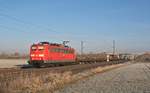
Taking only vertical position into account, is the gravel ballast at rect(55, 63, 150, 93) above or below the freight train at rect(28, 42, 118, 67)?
below

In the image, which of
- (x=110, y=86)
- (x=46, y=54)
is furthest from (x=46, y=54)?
(x=110, y=86)

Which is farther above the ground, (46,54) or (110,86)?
(46,54)

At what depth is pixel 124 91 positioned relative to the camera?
1560cm

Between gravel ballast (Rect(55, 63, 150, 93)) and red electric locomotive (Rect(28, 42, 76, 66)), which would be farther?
red electric locomotive (Rect(28, 42, 76, 66))

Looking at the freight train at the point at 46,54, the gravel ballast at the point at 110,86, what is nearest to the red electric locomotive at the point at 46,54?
the freight train at the point at 46,54

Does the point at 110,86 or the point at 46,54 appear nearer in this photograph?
the point at 110,86

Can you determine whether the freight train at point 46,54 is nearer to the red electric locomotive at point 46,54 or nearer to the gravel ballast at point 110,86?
the red electric locomotive at point 46,54

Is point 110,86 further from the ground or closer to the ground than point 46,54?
closer to the ground

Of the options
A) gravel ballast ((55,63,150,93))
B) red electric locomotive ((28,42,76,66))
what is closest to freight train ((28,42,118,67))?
red electric locomotive ((28,42,76,66))

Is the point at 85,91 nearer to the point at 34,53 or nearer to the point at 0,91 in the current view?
the point at 0,91

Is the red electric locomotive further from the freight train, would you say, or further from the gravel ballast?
the gravel ballast

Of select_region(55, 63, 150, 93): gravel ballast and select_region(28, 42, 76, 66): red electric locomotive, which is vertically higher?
select_region(28, 42, 76, 66): red electric locomotive

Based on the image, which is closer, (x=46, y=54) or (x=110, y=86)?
(x=110, y=86)

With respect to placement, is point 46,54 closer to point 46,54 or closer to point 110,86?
point 46,54
